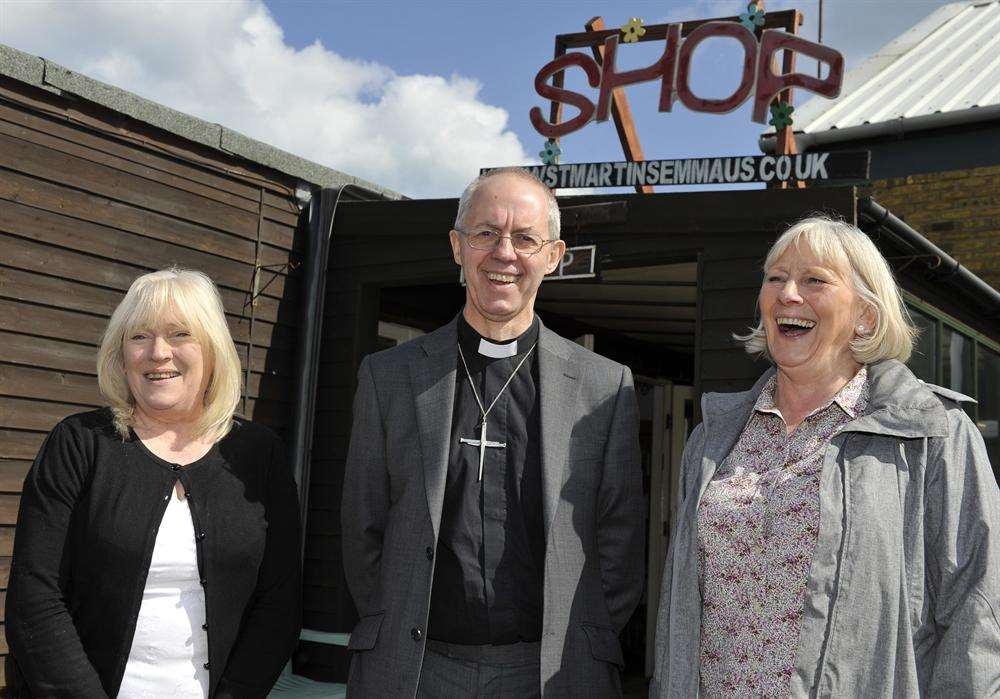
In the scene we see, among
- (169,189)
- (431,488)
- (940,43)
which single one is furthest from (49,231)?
(940,43)

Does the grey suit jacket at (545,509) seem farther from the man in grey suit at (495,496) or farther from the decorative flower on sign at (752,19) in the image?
the decorative flower on sign at (752,19)

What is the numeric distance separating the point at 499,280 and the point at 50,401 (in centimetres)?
380

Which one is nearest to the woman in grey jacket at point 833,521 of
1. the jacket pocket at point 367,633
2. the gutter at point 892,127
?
the jacket pocket at point 367,633

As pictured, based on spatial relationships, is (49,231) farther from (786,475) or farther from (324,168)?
(786,475)

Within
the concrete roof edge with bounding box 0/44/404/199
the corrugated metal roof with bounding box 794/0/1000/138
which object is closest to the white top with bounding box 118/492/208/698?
the concrete roof edge with bounding box 0/44/404/199

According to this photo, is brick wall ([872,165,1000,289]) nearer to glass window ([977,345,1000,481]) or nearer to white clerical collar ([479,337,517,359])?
glass window ([977,345,1000,481])

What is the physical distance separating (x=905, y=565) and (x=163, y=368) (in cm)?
194

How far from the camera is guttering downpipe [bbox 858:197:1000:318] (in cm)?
550

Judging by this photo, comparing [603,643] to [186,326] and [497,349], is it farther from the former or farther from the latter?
[186,326]

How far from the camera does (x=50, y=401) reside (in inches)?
220

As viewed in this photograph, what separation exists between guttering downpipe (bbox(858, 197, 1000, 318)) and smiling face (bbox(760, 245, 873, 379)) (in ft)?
10.0

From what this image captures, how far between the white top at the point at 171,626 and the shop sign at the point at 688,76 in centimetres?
544

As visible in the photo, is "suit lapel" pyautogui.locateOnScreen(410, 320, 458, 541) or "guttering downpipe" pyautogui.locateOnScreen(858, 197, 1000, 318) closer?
"suit lapel" pyautogui.locateOnScreen(410, 320, 458, 541)

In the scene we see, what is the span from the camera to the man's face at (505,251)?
278 cm
